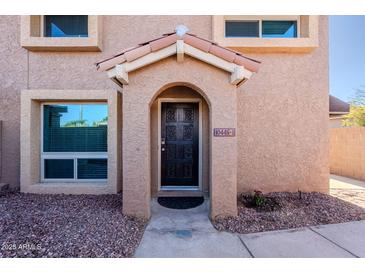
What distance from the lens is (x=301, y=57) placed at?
20.2 feet

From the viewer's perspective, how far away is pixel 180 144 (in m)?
6.17

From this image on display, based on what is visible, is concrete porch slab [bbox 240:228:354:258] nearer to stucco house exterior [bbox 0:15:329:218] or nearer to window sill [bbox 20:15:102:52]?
stucco house exterior [bbox 0:15:329:218]

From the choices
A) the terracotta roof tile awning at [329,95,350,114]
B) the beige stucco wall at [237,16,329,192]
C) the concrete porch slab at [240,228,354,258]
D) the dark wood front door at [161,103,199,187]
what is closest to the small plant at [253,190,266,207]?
the beige stucco wall at [237,16,329,192]

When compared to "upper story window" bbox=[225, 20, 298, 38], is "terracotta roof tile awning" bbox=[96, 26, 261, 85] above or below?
below

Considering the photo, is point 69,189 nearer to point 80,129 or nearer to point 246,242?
point 80,129

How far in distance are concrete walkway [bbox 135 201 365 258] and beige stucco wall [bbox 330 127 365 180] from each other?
5267mm

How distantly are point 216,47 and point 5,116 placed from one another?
20.8 ft

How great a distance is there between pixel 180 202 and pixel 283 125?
3727 millimetres

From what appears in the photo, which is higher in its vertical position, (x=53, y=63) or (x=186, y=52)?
(x=53, y=63)

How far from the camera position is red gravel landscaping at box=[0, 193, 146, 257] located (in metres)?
3.22

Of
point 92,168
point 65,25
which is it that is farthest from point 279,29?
point 92,168

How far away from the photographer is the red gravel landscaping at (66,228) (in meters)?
3.22

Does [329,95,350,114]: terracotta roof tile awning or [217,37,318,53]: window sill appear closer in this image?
[217,37,318,53]: window sill

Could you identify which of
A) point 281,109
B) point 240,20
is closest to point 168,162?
point 281,109
